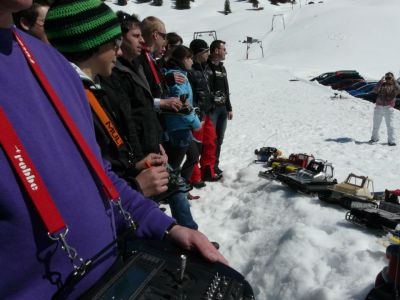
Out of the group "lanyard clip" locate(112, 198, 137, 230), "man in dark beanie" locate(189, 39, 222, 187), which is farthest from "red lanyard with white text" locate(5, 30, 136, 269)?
"man in dark beanie" locate(189, 39, 222, 187)

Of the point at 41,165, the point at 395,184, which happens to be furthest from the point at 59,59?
the point at 395,184

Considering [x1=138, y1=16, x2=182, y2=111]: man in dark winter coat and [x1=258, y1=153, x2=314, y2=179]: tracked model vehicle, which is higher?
[x1=138, y1=16, x2=182, y2=111]: man in dark winter coat

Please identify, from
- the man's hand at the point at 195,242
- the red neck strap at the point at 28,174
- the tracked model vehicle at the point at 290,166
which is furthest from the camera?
the tracked model vehicle at the point at 290,166

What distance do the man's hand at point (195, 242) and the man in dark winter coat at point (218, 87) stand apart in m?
5.47

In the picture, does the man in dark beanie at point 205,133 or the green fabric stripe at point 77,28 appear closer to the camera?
the green fabric stripe at point 77,28

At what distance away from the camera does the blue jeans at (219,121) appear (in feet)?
23.4

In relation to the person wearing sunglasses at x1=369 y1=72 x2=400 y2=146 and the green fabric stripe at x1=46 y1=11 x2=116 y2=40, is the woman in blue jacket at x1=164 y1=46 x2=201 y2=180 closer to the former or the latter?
the green fabric stripe at x1=46 y1=11 x2=116 y2=40

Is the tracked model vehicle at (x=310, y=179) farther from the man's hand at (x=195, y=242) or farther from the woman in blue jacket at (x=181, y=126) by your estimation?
the man's hand at (x=195, y=242)

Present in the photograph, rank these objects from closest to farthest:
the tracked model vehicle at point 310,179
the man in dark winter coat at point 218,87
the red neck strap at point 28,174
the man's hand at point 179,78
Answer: the red neck strap at point 28,174
the tracked model vehicle at point 310,179
the man's hand at point 179,78
the man in dark winter coat at point 218,87

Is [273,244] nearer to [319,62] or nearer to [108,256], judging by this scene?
[108,256]

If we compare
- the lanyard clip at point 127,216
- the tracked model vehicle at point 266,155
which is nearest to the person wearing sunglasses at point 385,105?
the tracked model vehicle at point 266,155

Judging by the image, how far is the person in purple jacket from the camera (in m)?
1.17

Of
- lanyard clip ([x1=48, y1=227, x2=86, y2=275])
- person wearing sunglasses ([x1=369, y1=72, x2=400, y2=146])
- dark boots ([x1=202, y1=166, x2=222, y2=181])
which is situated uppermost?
lanyard clip ([x1=48, y1=227, x2=86, y2=275])

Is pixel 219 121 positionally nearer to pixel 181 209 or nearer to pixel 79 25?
pixel 181 209
